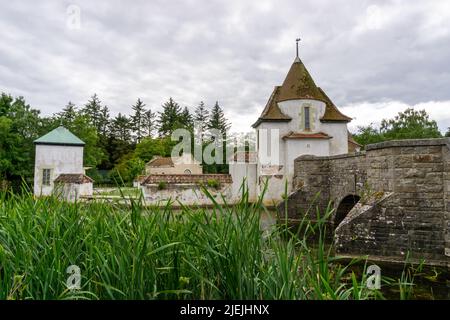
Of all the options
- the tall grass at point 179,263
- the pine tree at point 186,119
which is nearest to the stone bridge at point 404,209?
the tall grass at point 179,263

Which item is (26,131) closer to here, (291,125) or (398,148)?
(291,125)

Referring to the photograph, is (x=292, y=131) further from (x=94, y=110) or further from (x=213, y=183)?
(x=94, y=110)

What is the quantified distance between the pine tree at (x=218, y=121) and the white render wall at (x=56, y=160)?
30.0m

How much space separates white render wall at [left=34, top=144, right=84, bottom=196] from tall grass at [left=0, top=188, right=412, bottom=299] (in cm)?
2197

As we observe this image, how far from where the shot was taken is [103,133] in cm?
5122

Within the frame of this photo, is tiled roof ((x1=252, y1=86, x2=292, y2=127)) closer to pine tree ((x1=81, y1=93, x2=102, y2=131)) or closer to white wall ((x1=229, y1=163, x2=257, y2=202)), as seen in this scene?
white wall ((x1=229, y1=163, x2=257, y2=202))

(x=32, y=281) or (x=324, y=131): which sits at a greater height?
(x=324, y=131)

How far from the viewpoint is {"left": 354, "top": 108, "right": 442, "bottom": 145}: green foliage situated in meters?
32.3

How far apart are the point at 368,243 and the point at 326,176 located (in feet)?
19.3

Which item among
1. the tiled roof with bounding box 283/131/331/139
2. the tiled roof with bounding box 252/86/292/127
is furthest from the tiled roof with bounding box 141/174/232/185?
the tiled roof with bounding box 283/131/331/139

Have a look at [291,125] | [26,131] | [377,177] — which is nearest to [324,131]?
[291,125]

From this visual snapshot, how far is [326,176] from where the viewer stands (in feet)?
41.1

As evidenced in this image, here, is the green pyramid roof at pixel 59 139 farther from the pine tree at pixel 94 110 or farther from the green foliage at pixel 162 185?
A: the pine tree at pixel 94 110

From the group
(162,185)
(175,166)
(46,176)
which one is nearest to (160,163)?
(175,166)
